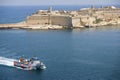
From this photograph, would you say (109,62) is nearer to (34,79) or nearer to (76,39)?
(34,79)

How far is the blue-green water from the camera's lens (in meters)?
14.4

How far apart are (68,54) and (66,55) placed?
0.31 meters

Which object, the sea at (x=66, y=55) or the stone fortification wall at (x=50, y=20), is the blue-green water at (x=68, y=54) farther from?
the stone fortification wall at (x=50, y=20)

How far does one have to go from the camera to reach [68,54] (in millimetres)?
18594

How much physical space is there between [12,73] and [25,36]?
37.2 ft

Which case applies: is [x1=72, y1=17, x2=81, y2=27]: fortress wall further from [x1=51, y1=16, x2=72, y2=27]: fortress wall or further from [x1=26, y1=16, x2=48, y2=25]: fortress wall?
[x1=26, y1=16, x2=48, y2=25]: fortress wall

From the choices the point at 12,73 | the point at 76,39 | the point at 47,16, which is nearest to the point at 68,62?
the point at 12,73

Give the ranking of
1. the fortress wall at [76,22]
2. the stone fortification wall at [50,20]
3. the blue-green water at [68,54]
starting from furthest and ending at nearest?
the stone fortification wall at [50,20], the fortress wall at [76,22], the blue-green water at [68,54]

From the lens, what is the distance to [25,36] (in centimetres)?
2619

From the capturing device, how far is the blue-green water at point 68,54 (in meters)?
14.4

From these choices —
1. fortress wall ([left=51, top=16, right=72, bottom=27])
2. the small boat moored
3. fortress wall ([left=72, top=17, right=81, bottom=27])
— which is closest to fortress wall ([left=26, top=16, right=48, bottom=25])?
fortress wall ([left=51, top=16, right=72, bottom=27])

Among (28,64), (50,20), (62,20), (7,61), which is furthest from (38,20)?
(28,64)

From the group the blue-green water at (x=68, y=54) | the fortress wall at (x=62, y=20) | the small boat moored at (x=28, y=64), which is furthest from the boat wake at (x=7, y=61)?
the fortress wall at (x=62, y=20)

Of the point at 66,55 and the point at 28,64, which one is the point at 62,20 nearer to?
the point at 66,55
